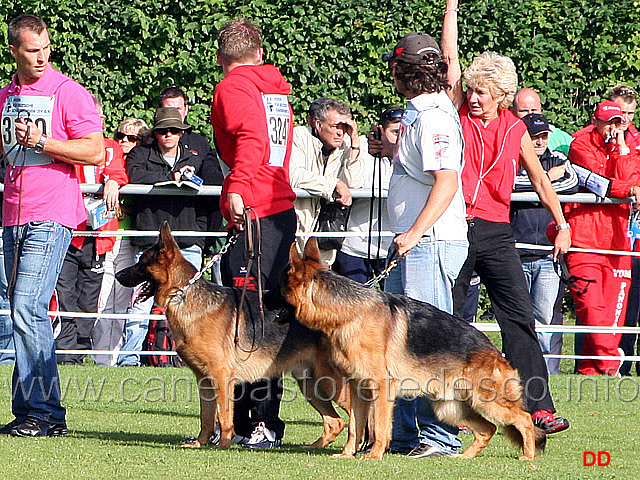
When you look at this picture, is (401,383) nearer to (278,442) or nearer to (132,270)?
(278,442)

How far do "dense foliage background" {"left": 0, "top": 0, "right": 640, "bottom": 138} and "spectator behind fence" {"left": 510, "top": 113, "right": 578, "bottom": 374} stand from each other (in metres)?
3.60

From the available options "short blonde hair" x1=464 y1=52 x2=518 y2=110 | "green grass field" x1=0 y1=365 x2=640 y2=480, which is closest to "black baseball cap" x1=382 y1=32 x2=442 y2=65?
"short blonde hair" x1=464 y1=52 x2=518 y2=110

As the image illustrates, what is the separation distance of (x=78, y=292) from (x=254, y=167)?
4465mm

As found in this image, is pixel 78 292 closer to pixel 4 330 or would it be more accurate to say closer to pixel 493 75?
pixel 4 330

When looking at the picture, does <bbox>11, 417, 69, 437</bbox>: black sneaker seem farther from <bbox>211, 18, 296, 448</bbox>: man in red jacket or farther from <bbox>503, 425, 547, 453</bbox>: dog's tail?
<bbox>503, 425, 547, 453</bbox>: dog's tail

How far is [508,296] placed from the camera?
6.44m

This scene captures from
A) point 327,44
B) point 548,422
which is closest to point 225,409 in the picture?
point 548,422

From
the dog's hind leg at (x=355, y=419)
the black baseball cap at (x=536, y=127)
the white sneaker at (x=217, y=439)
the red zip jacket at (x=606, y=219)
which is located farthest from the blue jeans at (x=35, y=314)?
the red zip jacket at (x=606, y=219)

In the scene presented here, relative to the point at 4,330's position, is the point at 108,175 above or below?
above

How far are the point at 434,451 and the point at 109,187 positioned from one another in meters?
4.20

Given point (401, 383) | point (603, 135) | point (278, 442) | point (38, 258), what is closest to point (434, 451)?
point (401, 383)

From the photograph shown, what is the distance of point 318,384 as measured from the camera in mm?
6266

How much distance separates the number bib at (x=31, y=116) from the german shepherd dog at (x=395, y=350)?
1644 mm

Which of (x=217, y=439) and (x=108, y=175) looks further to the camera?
(x=108, y=175)
